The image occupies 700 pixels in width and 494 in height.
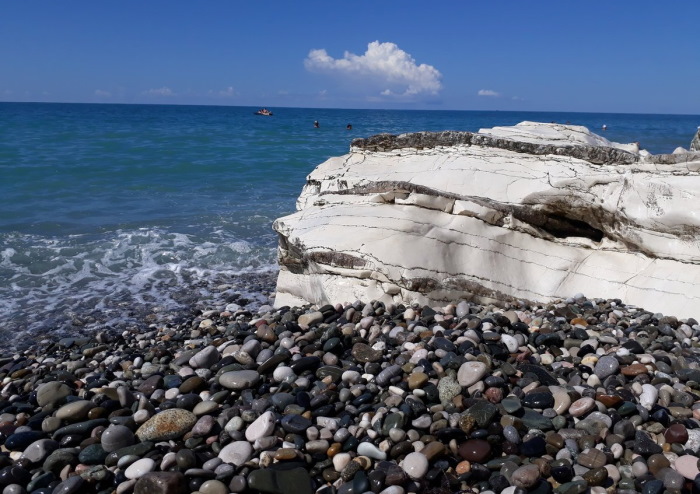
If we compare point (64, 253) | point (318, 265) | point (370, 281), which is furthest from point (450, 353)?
point (64, 253)

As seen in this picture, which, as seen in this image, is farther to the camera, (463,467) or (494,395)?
(494,395)

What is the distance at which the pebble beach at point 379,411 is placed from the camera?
3.10 metres

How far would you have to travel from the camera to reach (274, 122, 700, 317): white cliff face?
5.59 metres

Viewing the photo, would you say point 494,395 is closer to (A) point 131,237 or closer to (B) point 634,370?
(B) point 634,370

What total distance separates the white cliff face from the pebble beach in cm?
65

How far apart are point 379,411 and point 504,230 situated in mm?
3389

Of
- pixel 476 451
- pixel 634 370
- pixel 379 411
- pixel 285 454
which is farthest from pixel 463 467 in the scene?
pixel 634 370

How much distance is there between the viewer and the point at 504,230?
631 centimetres

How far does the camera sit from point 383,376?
397cm

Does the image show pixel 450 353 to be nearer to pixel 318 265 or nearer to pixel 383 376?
pixel 383 376

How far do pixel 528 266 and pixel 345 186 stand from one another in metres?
2.44

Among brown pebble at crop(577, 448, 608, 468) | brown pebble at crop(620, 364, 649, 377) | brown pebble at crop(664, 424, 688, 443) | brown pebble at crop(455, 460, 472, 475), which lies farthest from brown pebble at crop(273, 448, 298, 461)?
brown pebble at crop(620, 364, 649, 377)

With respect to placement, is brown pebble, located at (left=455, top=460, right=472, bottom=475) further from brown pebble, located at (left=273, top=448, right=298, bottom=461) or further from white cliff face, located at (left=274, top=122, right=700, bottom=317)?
white cliff face, located at (left=274, top=122, right=700, bottom=317)

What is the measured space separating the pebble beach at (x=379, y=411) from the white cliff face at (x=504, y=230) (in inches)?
25.7
